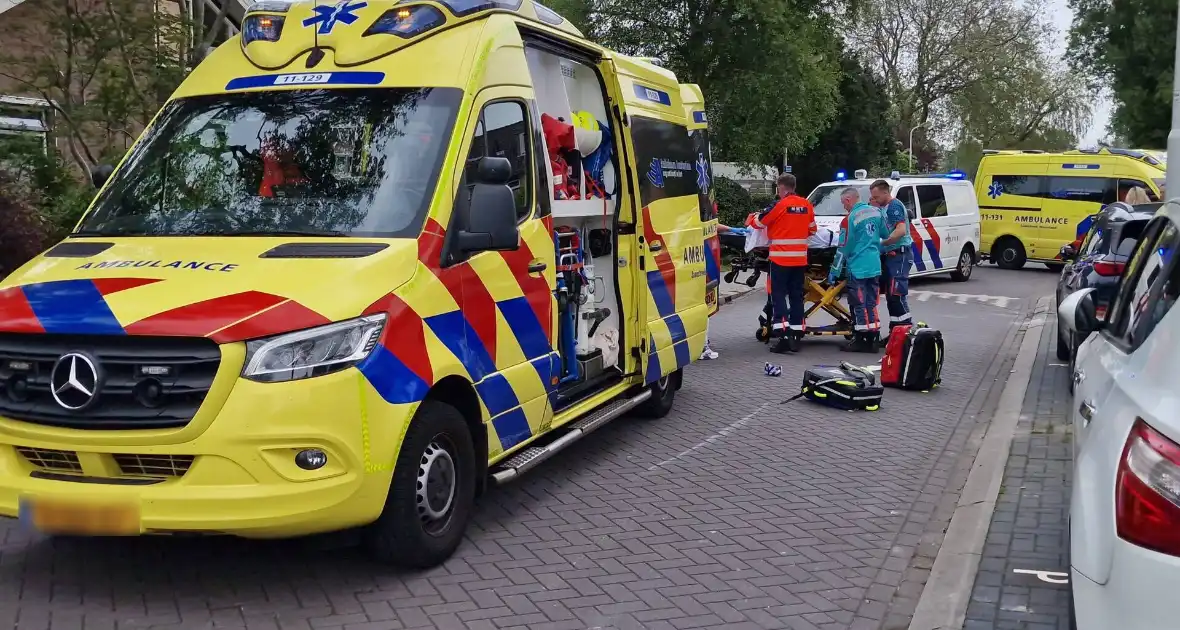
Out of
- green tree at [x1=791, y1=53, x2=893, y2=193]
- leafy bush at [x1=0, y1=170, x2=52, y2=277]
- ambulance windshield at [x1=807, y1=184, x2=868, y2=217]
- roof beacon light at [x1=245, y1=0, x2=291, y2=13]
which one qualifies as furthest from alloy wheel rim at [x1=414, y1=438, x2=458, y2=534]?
green tree at [x1=791, y1=53, x2=893, y2=193]

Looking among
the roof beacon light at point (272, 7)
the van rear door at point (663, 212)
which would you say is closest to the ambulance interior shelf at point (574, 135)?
the van rear door at point (663, 212)

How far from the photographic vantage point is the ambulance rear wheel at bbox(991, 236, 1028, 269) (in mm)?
24391

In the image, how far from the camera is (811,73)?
86.3 feet

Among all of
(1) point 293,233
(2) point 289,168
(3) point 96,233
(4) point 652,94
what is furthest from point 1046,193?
(3) point 96,233

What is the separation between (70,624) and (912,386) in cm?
765

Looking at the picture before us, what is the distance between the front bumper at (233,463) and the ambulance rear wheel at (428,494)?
1.07ft

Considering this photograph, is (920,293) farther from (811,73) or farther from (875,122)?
(875,122)

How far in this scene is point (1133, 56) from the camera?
3509 cm

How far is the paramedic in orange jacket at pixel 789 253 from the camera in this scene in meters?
11.6

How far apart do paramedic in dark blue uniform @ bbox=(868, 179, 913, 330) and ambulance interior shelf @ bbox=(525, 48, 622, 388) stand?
516 cm

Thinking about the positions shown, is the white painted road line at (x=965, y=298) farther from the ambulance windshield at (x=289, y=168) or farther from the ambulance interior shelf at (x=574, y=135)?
the ambulance windshield at (x=289, y=168)

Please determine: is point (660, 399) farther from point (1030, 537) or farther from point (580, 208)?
point (1030, 537)

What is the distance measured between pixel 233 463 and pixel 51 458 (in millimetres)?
841

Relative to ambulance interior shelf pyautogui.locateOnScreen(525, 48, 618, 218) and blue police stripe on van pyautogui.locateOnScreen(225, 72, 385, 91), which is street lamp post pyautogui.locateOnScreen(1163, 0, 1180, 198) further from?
blue police stripe on van pyautogui.locateOnScreen(225, 72, 385, 91)
